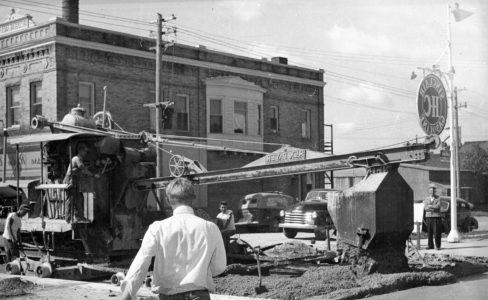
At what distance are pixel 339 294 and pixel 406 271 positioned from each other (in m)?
2.01

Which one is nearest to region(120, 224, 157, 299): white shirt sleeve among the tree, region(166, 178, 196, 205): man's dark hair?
region(166, 178, 196, 205): man's dark hair

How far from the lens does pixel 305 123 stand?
40.4 m

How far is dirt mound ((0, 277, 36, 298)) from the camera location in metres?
10.8

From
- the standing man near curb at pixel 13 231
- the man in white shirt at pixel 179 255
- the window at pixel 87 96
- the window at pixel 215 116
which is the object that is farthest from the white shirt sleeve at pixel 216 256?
the window at pixel 215 116

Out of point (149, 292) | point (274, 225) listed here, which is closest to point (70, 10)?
point (274, 225)

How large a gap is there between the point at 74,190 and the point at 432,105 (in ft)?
32.1

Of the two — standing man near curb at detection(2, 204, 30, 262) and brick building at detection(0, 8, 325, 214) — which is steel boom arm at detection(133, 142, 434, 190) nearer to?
standing man near curb at detection(2, 204, 30, 262)

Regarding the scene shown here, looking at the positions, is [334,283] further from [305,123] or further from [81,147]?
[305,123]

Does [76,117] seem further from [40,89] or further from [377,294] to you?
[40,89]

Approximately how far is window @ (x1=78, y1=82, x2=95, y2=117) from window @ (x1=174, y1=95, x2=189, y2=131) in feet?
17.1

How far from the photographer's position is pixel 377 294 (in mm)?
9219

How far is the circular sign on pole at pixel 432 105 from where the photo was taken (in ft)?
56.4

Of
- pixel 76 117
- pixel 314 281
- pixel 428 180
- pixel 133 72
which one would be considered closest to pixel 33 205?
pixel 76 117

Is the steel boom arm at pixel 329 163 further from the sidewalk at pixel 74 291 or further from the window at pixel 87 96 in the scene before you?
the window at pixel 87 96
